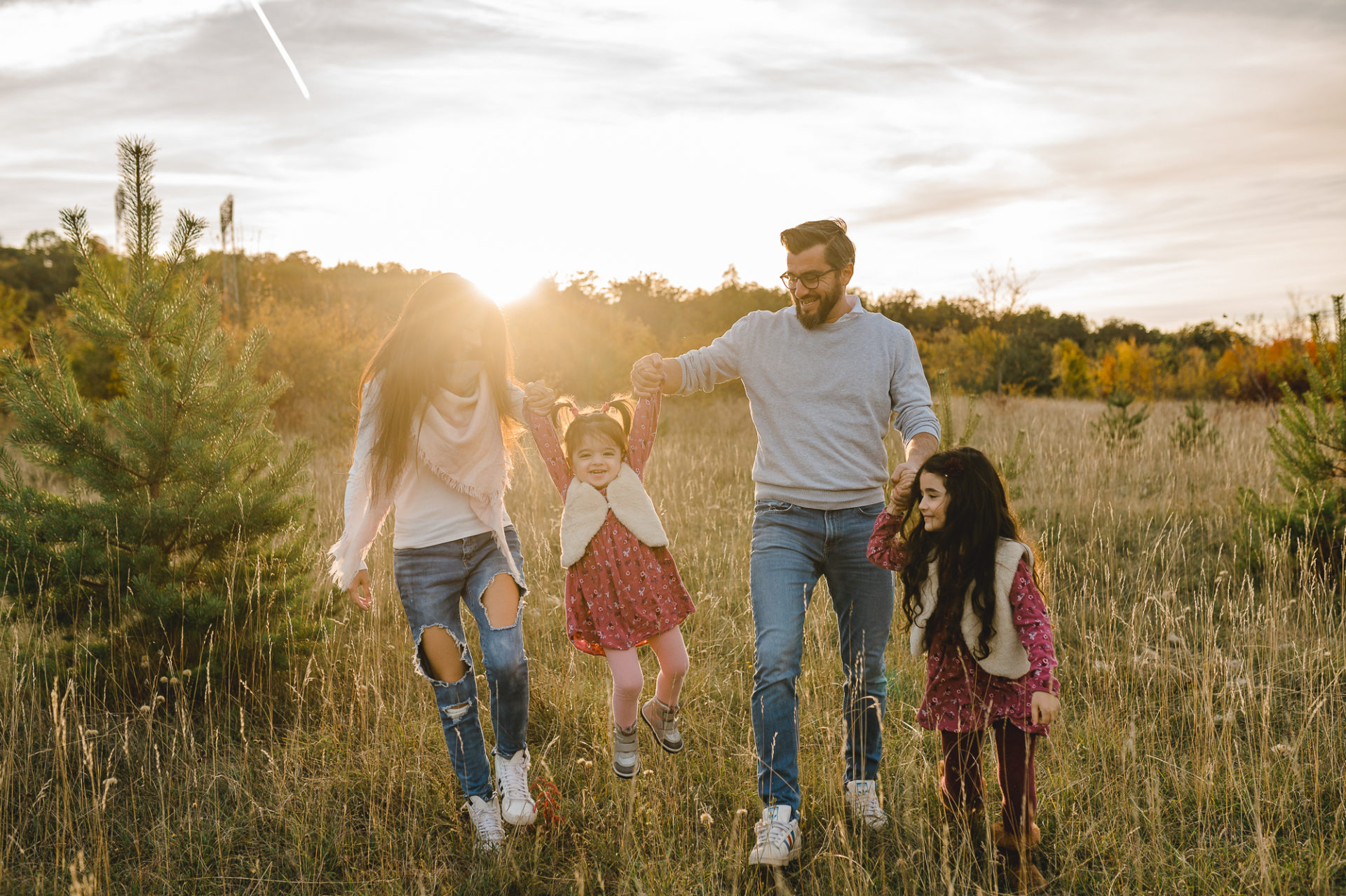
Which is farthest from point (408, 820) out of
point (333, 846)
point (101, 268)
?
point (101, 268)

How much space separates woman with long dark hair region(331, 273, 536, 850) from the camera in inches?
115

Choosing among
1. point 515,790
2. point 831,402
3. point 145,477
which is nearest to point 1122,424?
point 831,402

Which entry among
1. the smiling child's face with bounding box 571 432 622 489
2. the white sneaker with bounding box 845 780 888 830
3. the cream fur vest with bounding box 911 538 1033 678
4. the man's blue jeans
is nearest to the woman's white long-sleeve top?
the smiling child's face with bounding box 571 432 622 489

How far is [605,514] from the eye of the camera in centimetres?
292

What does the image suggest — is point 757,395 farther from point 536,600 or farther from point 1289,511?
point 1289,511

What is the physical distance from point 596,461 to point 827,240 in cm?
120

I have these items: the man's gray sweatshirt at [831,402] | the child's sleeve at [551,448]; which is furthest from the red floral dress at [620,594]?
the man's gray sweatshirt at [831,402]

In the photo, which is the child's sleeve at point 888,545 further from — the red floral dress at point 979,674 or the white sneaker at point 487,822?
the white sneaker at point 487,822

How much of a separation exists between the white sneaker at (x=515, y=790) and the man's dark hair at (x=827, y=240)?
2.17 metres

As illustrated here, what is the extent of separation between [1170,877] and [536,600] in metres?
4.03

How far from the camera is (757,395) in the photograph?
124 inches

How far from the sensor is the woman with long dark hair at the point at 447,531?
293 centimetres

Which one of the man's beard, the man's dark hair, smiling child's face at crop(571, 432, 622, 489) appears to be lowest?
smiling child's face at crop(571, 432, 622, 489)

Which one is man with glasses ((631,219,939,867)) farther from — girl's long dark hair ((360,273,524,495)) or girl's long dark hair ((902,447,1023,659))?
girl's long dark hair ((360,273,524,495))
